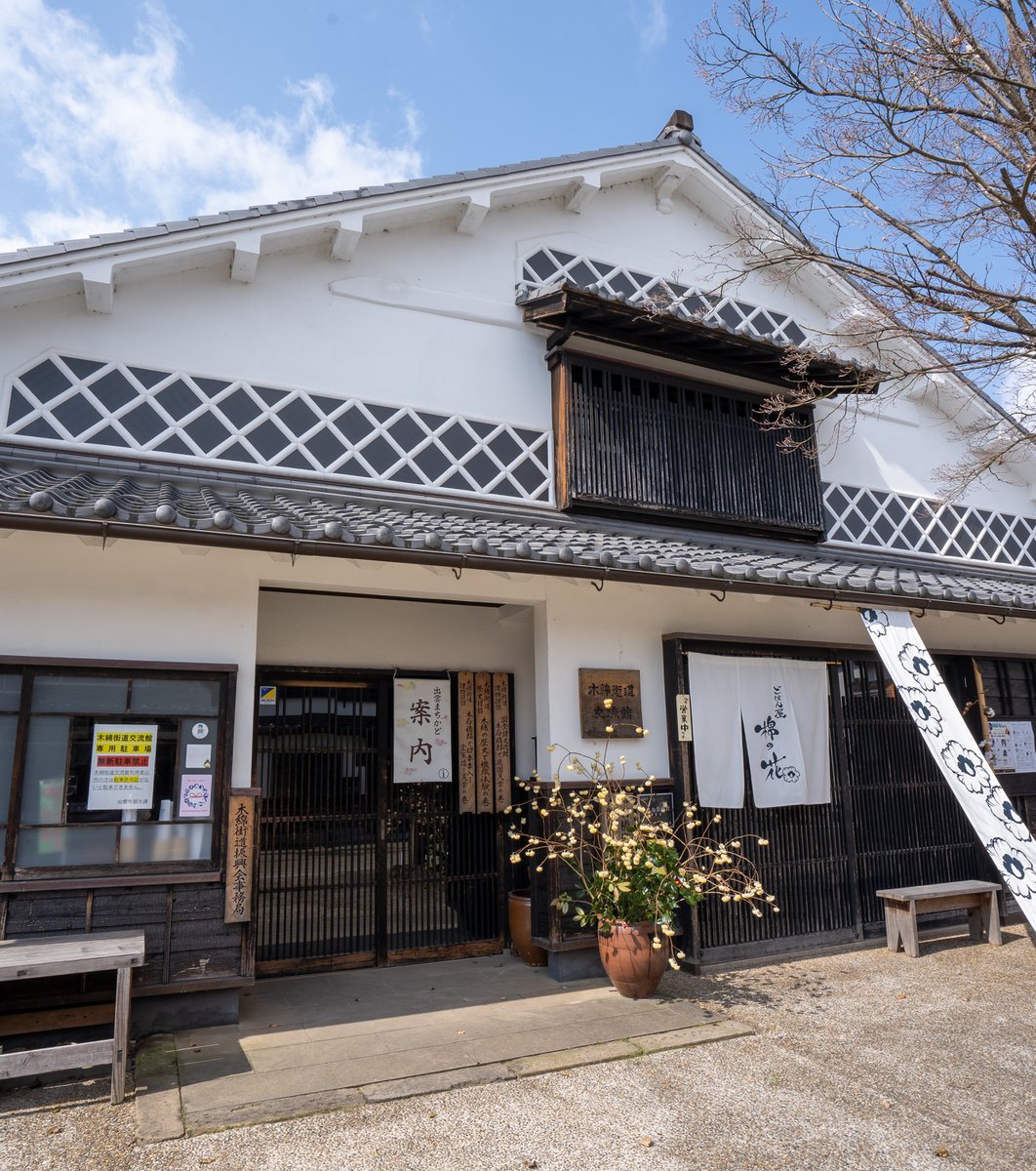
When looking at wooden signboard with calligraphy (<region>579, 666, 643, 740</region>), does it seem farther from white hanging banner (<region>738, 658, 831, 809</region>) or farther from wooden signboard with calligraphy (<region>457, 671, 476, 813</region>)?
wooden signboard with calligraphy (<region>457, 671, 476, 813</region>)

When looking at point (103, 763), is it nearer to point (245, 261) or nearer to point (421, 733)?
point (421, 733)

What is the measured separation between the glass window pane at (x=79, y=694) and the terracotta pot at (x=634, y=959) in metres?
3.91

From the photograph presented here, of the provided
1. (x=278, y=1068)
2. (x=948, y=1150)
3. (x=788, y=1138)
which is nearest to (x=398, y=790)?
(x=278, y=1068)

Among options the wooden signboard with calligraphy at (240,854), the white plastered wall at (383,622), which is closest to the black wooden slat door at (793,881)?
the white plastered wall at (383,622)

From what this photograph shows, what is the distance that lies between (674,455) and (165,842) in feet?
19.3

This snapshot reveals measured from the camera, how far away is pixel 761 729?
25.9ft

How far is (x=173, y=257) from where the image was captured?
681cm

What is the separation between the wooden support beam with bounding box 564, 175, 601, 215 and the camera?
8.89 m

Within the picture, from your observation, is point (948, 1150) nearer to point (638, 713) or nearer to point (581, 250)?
point (638, 713)

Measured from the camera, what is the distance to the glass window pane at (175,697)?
575cm

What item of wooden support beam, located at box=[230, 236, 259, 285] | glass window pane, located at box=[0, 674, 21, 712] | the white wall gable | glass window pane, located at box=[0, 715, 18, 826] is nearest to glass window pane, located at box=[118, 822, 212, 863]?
glass window pane, located at box=[0, 715, 18, 826]

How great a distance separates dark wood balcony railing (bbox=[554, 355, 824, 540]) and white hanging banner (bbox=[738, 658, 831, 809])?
1701 millimetres

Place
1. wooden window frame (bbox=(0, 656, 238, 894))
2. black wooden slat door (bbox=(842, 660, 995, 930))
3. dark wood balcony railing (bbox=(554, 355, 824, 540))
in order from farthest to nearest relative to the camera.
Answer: black wooden slat door (bbox=(842, 660, 995, 930)) < dark wood balcony railing (bbox=(554, 355, 824, 540)) < wooden window frame (bbox=(0, 656, 238, 894))

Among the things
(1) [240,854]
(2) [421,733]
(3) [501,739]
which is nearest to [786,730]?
(3) [501,739]
